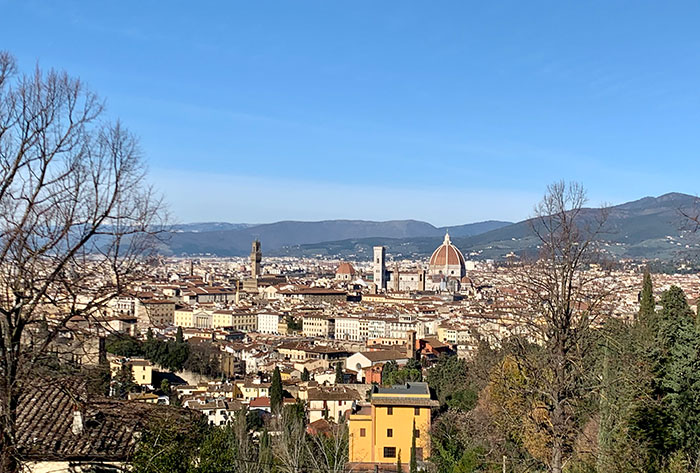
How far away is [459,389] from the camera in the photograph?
21.4 meters

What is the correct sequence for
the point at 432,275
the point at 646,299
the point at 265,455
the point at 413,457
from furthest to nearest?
the point at 432,275 → the point at 646,299 → the point at 413,457 → the point at 265,455

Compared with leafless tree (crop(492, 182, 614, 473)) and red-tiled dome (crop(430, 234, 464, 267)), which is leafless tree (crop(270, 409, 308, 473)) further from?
red-tiled dome (crop(430, 234, 464, 267))

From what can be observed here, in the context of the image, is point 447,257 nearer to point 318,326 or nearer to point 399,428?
point 318,326

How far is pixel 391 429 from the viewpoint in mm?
16453

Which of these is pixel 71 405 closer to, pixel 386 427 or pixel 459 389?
pixel 386 427

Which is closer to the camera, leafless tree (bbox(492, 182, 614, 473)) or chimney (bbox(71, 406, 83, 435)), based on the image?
chimney (bbox(71, 406, 83, 435))

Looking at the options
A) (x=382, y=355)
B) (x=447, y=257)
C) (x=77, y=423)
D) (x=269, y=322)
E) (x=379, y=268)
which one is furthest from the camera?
(x=379, y=268)

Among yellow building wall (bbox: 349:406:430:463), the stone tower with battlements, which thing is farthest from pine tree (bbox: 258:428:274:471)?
the stone tower with battlements

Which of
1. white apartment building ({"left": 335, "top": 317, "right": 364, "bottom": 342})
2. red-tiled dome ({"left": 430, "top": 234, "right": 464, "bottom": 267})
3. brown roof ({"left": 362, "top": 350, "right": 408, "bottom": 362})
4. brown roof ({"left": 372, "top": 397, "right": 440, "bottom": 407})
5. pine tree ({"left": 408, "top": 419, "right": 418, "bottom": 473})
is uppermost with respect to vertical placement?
red-tiled dome ({"left": 430, "top": 234, "right": 464, "bottom": 267})

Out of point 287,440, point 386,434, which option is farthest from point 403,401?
point 287,440

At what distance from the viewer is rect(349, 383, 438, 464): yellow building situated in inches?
642

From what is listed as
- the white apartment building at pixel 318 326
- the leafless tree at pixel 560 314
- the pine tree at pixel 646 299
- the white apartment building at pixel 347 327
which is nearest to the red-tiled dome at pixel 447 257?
the white apartment building at pixel 347 327

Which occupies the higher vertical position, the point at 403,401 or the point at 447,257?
the point at 447,257

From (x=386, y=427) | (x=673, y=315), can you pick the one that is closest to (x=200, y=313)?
(x=386, y=427)
